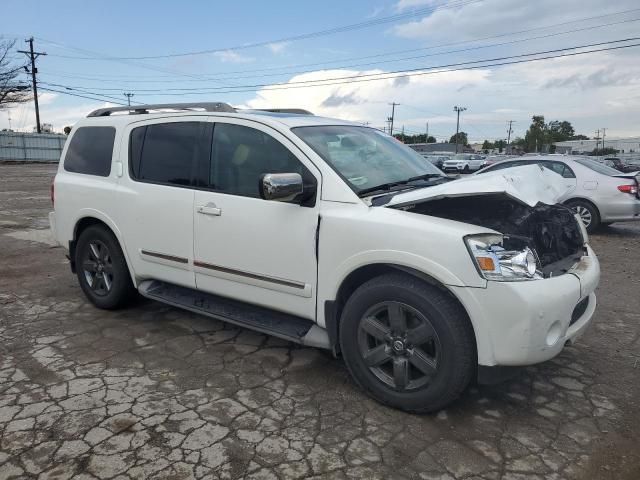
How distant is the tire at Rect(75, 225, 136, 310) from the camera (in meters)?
4.66

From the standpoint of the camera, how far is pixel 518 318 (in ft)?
8.77

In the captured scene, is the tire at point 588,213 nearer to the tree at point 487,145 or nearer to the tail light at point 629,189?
the tail light at point 629,189

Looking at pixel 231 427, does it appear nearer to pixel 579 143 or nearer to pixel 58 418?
pixel 58 418

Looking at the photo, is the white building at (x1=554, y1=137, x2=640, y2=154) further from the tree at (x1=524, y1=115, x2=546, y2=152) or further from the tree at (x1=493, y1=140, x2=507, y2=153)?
the tree at (x1=493, y1=140, x2=507, y2=153)

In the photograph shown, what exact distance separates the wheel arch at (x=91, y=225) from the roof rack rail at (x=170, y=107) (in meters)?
1.01

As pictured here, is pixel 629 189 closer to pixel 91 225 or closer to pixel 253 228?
pixel 253 228

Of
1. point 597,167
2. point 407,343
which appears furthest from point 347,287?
point 597,167

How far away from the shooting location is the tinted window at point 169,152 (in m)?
→ 4.02

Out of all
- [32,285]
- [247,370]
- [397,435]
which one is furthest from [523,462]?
[32,285]

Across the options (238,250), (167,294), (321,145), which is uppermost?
(321,145)

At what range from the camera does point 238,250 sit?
3.67 metres

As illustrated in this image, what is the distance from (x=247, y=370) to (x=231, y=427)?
2.42 feet

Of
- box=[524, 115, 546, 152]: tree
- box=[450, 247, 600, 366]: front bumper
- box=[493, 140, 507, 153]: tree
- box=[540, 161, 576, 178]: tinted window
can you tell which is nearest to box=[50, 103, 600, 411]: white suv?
box=[450, 247, 600, 366]: front bumper

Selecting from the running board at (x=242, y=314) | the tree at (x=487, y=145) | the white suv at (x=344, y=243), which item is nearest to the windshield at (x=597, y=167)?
the white suv at (x=344, y=243)
